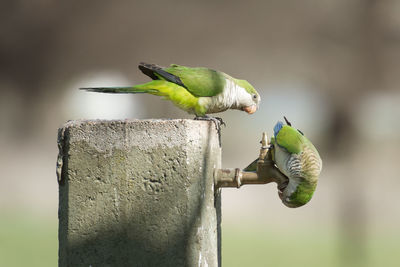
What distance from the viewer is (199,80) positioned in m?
1.62

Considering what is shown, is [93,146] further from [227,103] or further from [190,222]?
[227,103]

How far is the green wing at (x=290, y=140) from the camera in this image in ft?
4.02

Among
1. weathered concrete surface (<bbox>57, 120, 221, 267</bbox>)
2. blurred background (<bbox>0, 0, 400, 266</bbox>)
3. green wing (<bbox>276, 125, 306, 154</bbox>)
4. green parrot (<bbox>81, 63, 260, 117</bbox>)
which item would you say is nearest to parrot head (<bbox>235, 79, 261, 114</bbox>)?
green parrot (<bbox>81, 63, 260, 117</bbox>)

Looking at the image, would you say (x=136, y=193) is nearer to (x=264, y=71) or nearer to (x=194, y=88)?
(x=194, y=88)

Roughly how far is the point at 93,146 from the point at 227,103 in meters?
0.62

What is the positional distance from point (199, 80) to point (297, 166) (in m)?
0.55

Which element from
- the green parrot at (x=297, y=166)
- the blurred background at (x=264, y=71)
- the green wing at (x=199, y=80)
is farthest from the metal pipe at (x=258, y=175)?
the blurred background at (x=264, y=71)

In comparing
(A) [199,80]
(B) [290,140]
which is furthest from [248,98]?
(B) [290,140]

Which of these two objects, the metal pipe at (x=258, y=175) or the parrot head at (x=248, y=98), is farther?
the parrot head at (x=248, y=98)

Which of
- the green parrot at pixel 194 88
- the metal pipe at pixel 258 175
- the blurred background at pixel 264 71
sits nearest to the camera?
the metal pipe at pixel 258 175

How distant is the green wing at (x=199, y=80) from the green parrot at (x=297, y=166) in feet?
1.33

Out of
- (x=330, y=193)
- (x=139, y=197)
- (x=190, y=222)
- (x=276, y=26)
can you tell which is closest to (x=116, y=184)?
(x=139, y=197)

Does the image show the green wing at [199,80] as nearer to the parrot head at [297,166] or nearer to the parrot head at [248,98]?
the parrot head at [248,98]

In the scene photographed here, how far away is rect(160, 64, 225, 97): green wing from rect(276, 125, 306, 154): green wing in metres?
0.37
